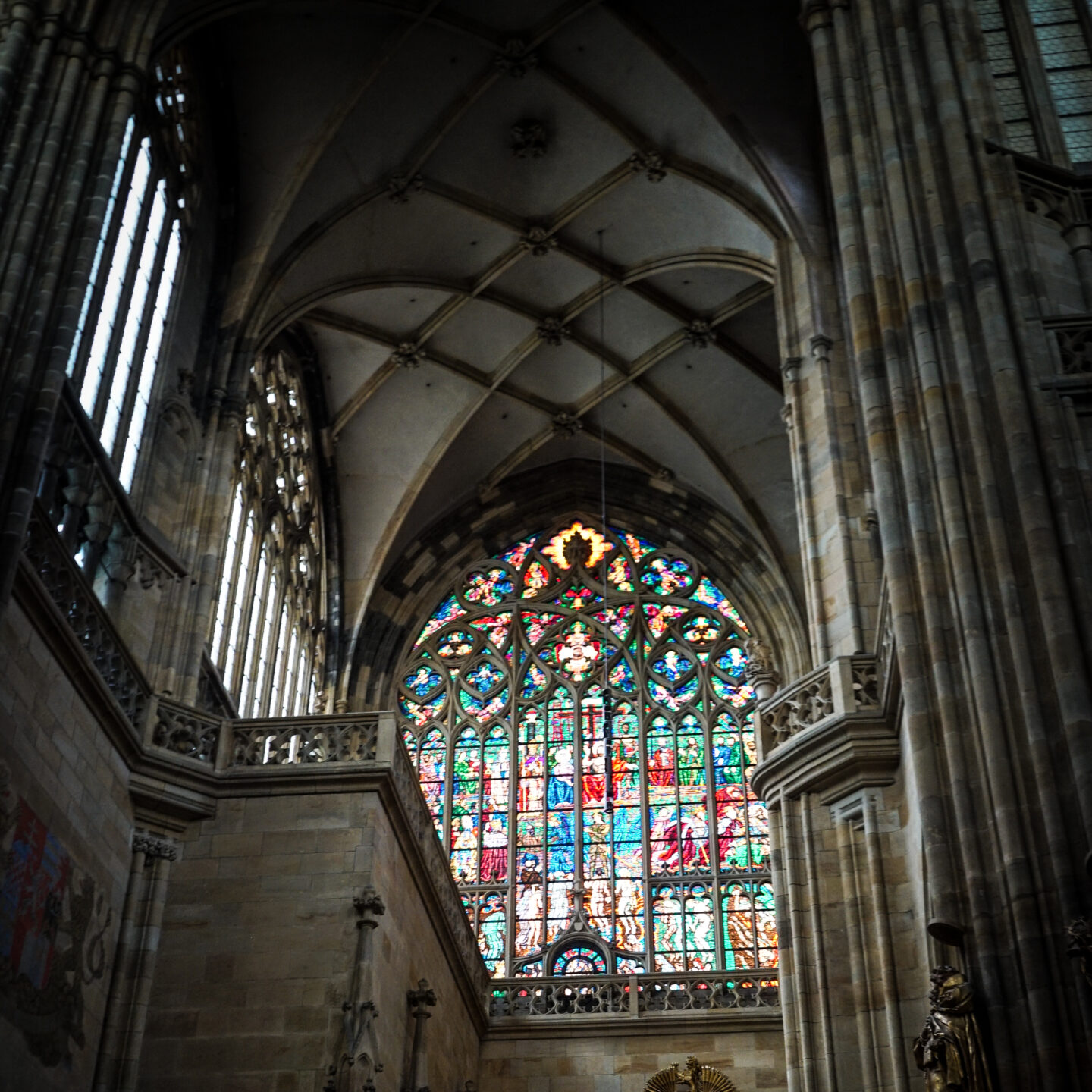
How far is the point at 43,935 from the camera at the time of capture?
420 inches

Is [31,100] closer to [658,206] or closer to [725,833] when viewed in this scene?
[658,206]

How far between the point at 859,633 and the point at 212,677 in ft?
22.6

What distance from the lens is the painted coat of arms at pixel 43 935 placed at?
10086mm

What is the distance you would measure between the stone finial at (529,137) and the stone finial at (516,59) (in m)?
0.87

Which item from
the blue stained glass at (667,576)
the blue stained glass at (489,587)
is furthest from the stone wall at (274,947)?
the blue stained glass at (667,576)

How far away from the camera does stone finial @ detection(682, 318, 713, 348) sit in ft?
68.4

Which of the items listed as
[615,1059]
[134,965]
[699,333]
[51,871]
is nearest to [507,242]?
[699,333]

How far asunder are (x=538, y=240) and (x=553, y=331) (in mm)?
1857

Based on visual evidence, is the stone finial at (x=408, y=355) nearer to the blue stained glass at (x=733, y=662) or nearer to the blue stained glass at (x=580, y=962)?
the blue stained glass at (x=733, y=662)

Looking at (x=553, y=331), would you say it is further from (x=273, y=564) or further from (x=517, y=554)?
(x=273, y=564)

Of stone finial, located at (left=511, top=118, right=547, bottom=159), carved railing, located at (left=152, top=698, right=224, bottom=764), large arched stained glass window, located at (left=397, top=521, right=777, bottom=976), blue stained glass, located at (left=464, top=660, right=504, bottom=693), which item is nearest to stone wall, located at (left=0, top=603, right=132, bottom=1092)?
carved railing, located at (left=152, top=698, right=224, bottom=764)

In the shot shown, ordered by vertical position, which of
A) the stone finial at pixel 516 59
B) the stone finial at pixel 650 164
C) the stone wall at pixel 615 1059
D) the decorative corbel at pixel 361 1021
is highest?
the stone finial at pixel 516 59

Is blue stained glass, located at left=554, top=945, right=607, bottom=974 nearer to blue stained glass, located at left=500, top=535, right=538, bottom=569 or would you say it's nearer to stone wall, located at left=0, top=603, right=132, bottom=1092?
blue stained glass, located at left=500, top=535, right=538, bottom=569

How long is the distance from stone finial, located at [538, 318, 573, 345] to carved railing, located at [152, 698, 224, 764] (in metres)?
8.95
